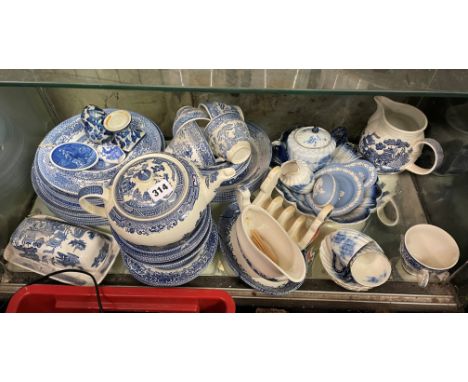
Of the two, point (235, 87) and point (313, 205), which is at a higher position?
point (235, 87)

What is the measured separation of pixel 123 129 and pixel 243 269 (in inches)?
16.4

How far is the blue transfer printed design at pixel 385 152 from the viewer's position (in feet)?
2.73

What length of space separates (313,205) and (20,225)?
70 cm

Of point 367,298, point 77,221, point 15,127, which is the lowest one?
point 367,298

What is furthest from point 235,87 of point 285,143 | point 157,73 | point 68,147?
point 68,147

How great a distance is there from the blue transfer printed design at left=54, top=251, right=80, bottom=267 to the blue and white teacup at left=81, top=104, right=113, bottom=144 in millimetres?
262

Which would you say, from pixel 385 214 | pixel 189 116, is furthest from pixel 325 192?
pixel 189 116

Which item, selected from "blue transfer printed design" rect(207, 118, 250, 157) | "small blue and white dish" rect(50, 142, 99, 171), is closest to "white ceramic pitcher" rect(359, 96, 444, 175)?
"blue transfer printed design" rect(207, 118, 250, 157)

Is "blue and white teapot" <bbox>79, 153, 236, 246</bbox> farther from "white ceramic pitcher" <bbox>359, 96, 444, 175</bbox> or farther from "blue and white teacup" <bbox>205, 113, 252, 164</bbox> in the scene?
"white ceramic pitcher" <bbox>359, 96, 444, 175</bbox>

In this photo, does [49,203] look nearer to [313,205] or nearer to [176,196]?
[176,196]

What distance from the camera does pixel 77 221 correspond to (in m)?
0.81

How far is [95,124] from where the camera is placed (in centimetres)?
79

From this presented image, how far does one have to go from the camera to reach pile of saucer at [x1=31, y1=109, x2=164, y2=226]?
0.78 metres

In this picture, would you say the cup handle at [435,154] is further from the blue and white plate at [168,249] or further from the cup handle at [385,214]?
the blue and white plate at [168,249]
